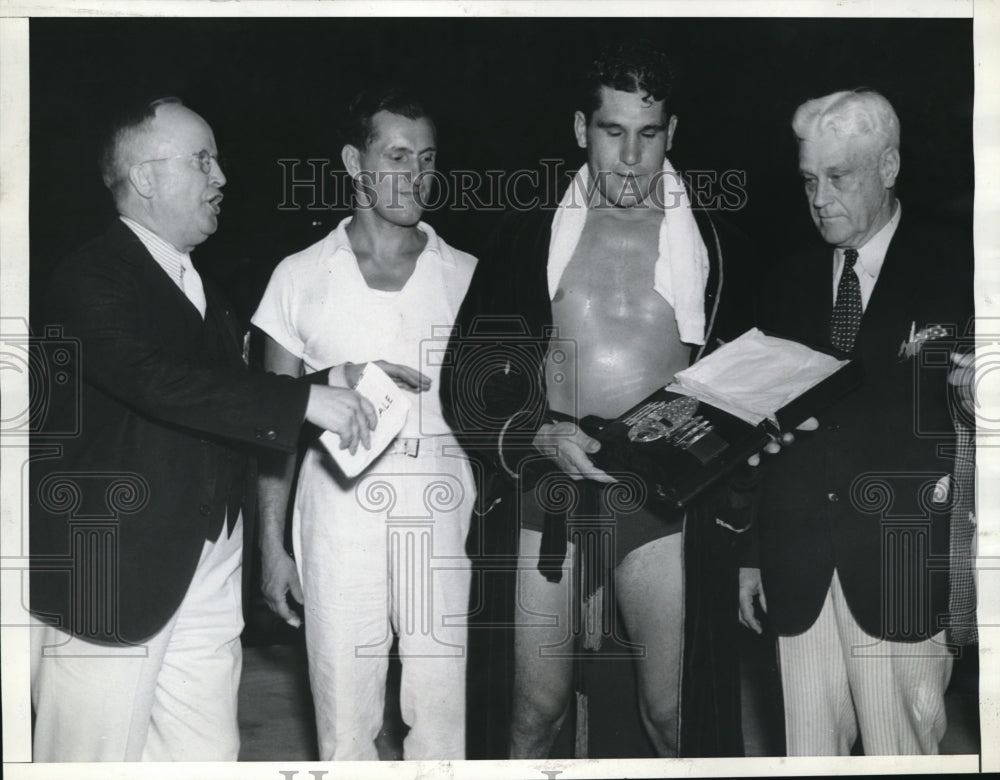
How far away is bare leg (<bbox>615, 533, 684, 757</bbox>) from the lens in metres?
3.01

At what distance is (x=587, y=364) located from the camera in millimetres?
3039

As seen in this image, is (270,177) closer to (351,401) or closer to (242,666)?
(351,401)

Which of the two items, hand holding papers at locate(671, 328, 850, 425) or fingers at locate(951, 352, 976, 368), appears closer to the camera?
hand holding papers at locate(671, 328, 850, 425)

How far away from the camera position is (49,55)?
307 centimetres

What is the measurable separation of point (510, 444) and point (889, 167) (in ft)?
4.40

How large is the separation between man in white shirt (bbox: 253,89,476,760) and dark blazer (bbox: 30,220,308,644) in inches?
5.1

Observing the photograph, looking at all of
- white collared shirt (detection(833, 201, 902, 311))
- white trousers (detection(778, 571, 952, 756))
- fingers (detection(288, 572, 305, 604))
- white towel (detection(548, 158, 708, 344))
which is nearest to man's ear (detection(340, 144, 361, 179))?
white towel (detection(548, 158, 708, 344))

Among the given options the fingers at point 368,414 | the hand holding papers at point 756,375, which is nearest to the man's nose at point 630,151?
the hand holding papers at point 756,375

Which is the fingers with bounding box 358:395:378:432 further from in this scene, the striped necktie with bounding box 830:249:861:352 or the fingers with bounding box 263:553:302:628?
the striped necktie with bounding box 830:249:861:352

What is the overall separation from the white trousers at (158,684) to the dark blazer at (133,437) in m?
0.05

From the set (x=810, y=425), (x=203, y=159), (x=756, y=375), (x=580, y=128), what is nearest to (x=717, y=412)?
(x=756, y=375)

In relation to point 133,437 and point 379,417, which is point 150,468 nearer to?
point 133,437

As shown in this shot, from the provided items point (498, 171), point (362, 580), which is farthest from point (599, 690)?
point (498, 171)

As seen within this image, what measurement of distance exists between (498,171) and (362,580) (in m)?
Result: 1.22
